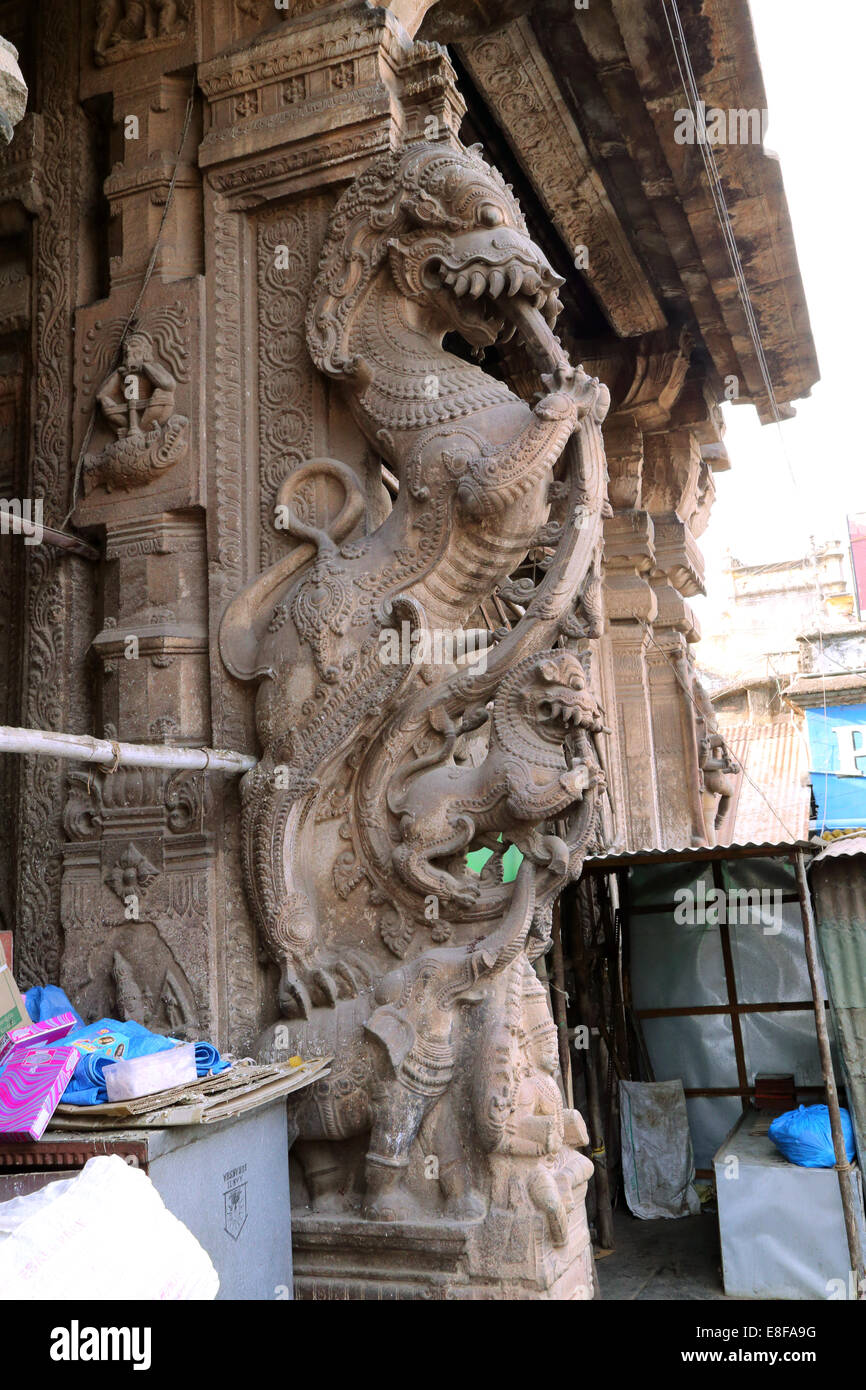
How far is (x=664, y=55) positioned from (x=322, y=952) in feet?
16.2

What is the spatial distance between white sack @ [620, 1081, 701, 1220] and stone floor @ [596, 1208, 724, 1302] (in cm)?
15

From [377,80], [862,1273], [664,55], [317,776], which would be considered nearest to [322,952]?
[317,776]

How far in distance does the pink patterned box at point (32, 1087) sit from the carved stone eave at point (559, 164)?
580 centimetres

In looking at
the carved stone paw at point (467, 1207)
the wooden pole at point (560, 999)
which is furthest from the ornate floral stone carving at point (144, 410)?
the wooden pole at point (560, 999)

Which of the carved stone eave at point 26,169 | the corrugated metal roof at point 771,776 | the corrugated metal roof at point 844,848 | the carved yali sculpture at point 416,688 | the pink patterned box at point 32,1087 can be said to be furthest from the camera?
the corrugated metal roof at point 771,776

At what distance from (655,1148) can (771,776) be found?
1656 cm

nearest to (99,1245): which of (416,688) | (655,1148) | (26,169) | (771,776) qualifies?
(416,688)

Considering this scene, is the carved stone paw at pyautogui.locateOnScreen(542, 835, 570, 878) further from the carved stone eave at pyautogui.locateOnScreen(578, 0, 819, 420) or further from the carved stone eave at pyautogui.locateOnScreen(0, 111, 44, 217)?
the carved stone eave at pyautogui.locateOnScreen(578, 0, 819, 420)

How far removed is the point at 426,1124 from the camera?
3943 mm

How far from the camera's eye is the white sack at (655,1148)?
25.9 feet

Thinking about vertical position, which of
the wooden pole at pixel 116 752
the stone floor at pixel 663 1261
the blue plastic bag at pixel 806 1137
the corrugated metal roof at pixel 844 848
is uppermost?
the wooden pole at pixel 116 752

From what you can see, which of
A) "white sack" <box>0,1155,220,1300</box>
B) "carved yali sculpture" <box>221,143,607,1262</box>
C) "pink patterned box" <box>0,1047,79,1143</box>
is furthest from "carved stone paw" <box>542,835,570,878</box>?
"white sack" <box>0,1155,220,1300</box>

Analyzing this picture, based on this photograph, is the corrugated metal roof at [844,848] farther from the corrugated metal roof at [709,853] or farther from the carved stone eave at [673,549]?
the carved stone eave at [673,549]

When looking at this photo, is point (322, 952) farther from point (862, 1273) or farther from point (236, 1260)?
point (862, 1273)
